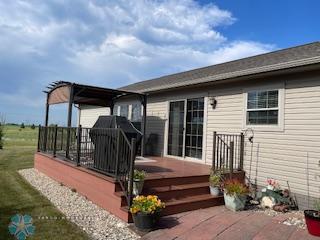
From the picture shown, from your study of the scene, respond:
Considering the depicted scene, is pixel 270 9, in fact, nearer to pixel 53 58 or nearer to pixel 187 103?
pixel 187 103

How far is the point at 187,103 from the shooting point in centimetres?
900

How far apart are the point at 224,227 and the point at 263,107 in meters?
3.16

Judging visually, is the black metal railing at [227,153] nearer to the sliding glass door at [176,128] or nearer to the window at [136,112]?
the sliding glass door at [176,128]

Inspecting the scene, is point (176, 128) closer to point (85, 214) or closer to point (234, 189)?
point (234, 189)

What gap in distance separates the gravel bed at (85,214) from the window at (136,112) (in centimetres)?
443

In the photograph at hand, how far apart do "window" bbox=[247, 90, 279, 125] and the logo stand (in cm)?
504

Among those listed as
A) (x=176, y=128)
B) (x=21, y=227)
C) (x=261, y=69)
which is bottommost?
(x=21, y=227)

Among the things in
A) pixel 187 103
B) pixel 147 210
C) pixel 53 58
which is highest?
pixel 53 58

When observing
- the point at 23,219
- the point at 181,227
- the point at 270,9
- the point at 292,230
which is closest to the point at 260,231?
the point at 292,230

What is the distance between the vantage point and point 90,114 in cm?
1622

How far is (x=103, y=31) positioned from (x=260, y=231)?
9.69 metres

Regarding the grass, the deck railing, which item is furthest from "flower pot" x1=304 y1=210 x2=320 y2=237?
the grass

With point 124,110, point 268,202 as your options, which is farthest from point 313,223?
point 124,110

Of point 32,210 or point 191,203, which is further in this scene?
point 191,203
